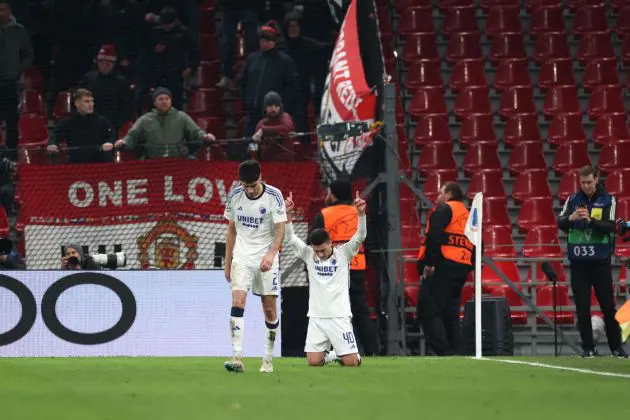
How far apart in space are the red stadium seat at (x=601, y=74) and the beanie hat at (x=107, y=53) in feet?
23.2

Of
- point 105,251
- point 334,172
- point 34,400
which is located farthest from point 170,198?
point 34,400

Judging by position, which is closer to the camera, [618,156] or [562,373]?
[562,373]

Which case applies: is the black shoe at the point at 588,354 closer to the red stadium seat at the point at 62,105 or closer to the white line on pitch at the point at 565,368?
the white line on pitch at the point at 565,368

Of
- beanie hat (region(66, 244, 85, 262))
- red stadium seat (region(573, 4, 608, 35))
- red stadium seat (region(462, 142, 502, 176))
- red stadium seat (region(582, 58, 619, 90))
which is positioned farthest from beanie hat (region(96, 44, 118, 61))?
red stadium seat (region(573, 4, 608, 35))

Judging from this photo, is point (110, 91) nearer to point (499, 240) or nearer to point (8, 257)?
point (8, 257)

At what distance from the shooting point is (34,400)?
25.4 feet

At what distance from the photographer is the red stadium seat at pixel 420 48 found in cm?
2059

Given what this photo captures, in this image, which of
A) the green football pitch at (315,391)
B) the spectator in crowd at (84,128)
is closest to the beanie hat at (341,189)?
the green football pitch at (315,391)

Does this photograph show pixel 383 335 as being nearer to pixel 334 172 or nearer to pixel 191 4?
pixel 334 172

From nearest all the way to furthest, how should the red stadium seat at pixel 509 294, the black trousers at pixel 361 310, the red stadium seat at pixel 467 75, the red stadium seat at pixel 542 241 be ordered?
the black trousers at pixel 361 310, the red stadium seat at pixel 509 294, the red stadium seat at pixel 542 241, the red stadium seat at pixel 467 75

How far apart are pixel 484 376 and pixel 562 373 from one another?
765mm

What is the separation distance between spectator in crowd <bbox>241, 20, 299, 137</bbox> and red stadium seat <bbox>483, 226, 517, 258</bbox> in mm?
2956

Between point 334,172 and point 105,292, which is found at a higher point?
point 334,172

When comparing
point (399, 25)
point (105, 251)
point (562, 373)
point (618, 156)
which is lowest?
point (562, 373)
